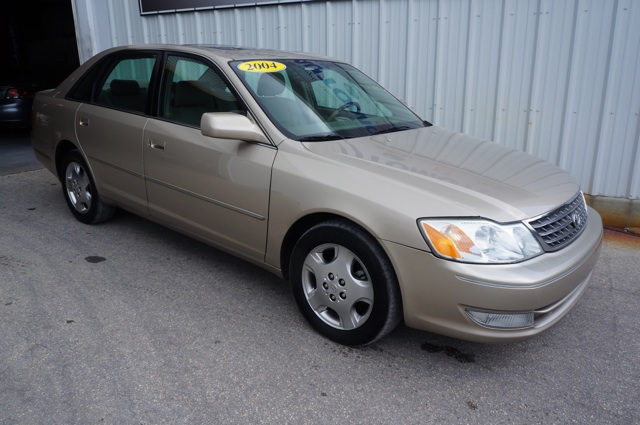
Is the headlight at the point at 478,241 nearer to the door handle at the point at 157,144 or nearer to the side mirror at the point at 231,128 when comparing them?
the side mirror at the point at 231,128

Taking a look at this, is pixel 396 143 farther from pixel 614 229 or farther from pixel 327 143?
pixel 614 229

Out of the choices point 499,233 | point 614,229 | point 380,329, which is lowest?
point 614,229

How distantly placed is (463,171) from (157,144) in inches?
84.6

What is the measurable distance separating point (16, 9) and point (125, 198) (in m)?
17.1

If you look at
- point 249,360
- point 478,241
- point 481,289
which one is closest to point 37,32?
point 249,360

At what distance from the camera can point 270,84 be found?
3.54m

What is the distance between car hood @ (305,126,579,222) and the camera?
8.67ft

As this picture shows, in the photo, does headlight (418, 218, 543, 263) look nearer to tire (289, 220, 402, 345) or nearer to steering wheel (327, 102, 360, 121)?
tire (289, 220, 402, 345)

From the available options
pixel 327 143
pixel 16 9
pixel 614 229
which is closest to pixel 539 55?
pixel 614 229

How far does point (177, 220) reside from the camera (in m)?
3.88

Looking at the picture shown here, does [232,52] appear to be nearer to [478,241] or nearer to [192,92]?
[192,92]

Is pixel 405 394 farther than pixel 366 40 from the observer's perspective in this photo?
No

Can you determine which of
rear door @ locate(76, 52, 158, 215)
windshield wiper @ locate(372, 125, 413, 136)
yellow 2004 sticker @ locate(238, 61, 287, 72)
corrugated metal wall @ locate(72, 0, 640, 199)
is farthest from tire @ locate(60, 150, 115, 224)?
corrugated metal wall @ locate(72, 0, 640, 199)

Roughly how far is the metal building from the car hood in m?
1.90
